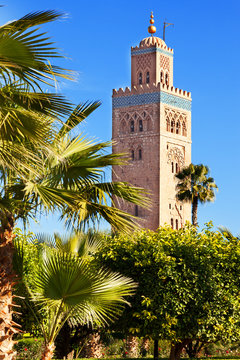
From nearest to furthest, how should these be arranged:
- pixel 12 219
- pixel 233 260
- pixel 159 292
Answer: pixel 12 219 → pixel 159 292 → pixel 233 260

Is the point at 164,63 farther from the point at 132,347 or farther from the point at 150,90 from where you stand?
the point at 132,347

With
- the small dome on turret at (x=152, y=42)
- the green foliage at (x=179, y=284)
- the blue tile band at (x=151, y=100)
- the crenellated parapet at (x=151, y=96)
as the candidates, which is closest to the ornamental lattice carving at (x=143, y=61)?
the small dome on turret at (x=152, y=42)

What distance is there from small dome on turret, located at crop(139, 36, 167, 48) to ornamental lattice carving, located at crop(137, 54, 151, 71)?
0.98m

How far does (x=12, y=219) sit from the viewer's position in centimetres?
853

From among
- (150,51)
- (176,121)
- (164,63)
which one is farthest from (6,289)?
(164,63)

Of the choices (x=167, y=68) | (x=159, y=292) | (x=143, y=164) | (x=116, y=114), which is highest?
(x=167, y=68)

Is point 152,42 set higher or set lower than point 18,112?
higher

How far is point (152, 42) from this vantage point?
178ft

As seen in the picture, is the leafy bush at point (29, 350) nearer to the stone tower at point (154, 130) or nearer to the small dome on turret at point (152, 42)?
the stone tower at point (154, 130)

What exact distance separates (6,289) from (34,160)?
214cm

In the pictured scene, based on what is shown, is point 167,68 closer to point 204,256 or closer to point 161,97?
point 161,97

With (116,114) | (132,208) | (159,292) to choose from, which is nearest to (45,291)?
(159,292)

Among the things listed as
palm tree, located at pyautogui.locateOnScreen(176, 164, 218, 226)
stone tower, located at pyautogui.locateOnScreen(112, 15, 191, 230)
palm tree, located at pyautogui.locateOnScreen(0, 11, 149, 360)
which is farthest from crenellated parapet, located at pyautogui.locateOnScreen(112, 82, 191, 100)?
palm tree, located at pyautogui.locateOnScreen(0, 11, 149, 360)

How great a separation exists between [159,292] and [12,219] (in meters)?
6.78
